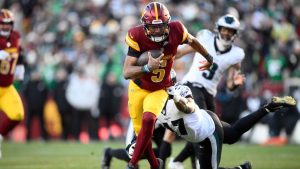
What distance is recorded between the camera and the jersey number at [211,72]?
993 cm

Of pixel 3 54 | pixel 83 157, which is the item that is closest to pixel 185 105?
pixel 3 54

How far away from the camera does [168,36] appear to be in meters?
8.39

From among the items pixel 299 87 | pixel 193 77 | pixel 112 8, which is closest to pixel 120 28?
pixel 112 8

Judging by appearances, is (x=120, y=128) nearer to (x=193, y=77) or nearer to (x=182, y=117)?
(x=193, y=77)

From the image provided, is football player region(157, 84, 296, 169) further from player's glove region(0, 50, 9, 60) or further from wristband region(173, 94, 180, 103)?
player's glove region(0, 50, 9, 60)

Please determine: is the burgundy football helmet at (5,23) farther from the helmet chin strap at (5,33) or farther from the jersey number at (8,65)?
the jersey number at (8,65)

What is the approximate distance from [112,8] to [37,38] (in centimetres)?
229

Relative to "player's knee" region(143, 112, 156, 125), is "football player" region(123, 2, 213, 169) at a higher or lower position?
higher

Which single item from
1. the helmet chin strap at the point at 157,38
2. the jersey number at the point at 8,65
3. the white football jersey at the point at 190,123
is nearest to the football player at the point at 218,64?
the helmet chin strap at the point at 157,38

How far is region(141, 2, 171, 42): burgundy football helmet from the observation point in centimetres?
809

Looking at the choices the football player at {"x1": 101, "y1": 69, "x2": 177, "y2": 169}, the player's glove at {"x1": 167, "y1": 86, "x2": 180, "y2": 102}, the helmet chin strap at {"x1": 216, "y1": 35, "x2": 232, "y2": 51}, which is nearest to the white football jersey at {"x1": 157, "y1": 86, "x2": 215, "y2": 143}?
the player's glove at {"x1": 167, "y1": 86, "x2": 180, "y2": 102}

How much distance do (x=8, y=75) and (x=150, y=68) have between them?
3.71 meters

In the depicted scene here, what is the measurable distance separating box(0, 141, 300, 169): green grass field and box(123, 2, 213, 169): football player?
1.83 meters

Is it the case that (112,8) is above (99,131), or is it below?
above
